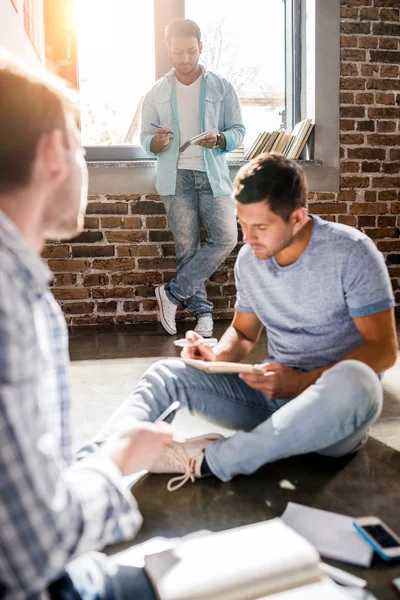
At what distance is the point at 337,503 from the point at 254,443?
0.25m

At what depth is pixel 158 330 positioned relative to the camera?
372 centimetres

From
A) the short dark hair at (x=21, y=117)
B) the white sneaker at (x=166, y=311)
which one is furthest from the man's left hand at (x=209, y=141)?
the short dark hair at (x=21, y=117)

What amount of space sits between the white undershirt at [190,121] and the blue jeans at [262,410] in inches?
83.7

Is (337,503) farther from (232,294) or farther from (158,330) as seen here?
(232,294)

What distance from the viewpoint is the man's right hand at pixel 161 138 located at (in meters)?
3.47

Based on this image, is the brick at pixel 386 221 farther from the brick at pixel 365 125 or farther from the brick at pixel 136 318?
the brick at pixel 136 318

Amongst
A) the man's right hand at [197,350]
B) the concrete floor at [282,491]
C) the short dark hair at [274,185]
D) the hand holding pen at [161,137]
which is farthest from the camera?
the hand holding pen at [161,137]

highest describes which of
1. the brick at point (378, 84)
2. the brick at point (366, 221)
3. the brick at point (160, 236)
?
A: the brick at point (378, 84)

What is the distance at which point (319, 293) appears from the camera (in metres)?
1.56

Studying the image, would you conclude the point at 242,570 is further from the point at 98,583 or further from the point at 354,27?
the point at 354,27

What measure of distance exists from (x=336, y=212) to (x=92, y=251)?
1.68 meters

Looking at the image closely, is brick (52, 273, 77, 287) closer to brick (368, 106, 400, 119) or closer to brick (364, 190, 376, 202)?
brick (364, 190, 376, 202)

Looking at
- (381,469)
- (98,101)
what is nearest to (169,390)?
(381,469)

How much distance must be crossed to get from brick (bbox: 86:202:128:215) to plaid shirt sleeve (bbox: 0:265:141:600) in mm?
3345
